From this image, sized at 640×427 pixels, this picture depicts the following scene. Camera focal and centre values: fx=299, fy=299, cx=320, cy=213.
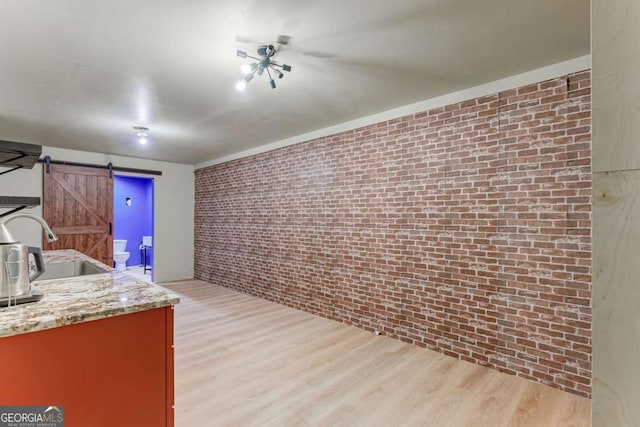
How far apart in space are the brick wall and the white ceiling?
1.42 ft

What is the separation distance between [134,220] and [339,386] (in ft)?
25.5

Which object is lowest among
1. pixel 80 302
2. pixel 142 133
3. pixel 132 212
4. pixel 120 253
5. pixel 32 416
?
pixel 120 253

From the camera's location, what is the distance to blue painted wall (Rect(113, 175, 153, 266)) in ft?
25.4

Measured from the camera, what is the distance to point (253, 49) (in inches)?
87.1

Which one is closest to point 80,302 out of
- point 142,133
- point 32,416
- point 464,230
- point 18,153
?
point 32,416

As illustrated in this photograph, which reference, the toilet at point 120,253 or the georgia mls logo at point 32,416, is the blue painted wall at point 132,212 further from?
the georgia mls logo at point 32,416

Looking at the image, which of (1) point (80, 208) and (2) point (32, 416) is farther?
(1) point (80, 208)

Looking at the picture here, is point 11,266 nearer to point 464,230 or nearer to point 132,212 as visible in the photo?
point 464,230

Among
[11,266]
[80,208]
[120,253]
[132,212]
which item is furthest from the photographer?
[132,212]

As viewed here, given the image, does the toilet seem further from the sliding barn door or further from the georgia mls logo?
the georgia mls logo

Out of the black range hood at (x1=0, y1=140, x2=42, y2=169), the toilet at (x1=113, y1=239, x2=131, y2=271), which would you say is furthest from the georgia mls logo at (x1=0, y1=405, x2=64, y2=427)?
the toilet at (x1=113, y1=239, x2=131, y2=271)

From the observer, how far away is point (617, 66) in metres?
0.68

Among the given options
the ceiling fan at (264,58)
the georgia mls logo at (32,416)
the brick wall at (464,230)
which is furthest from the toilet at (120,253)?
the georgia mls logo at (32,416)

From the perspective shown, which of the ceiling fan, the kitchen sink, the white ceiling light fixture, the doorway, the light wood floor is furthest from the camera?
the doorway
